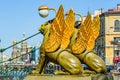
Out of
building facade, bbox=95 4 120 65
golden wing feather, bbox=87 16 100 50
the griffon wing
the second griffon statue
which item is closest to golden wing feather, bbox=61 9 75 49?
the second griffon statue

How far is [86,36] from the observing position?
11945mm

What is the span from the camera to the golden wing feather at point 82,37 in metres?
11.8

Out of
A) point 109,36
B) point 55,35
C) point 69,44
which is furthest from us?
point 109,36

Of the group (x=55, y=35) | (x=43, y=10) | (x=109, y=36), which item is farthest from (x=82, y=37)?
(x=109, y=36)

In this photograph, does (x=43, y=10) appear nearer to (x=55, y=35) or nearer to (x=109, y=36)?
(x=55, y=35)

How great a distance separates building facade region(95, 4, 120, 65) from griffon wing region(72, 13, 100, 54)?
41998 mm

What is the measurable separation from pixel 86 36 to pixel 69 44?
51 centimetres

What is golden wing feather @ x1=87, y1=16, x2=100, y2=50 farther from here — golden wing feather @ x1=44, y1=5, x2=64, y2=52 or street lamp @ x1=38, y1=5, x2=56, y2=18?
street lamp @ x1=38, y1=5, x2=56, y2=18

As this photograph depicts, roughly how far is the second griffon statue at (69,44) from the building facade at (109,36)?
138ft

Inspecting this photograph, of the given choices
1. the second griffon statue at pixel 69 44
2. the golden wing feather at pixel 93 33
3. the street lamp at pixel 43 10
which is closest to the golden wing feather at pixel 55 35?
the second griffon statue at pixel 69 44

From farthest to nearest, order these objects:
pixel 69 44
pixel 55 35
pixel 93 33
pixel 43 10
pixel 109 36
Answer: pixel 109 36 → pixel 93 33 → pixel 43 10 → pixel 69 44 → pixel 55 35

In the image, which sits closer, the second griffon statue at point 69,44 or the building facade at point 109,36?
the second griffon statue at point 69,44

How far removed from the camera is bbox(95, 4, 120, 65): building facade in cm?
5450

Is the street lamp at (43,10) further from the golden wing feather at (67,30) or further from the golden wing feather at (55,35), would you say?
the golden wing feather at (67,30)
